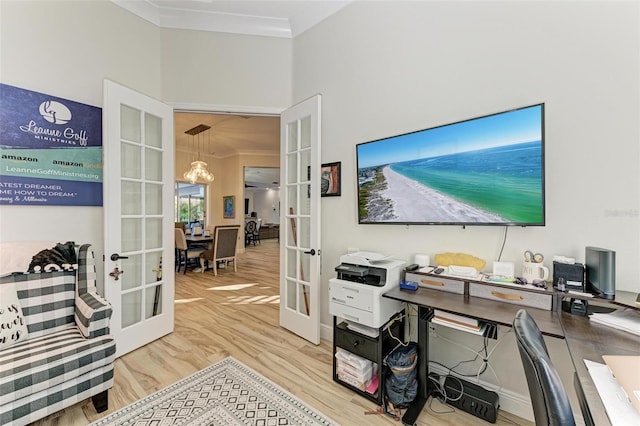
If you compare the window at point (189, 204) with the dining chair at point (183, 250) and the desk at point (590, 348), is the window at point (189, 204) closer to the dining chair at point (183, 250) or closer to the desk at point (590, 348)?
the dining chair at point (183, 250)

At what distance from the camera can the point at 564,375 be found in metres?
1.60

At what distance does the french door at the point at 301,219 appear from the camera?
2652 millimetres

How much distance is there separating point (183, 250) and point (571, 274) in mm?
5845

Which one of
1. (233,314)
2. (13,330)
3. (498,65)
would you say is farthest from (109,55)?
(498,65)

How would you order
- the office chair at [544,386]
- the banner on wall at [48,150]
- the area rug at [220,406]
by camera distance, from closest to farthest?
the office chair at [544,386], the area rug at [220,406], the banner on wall at [48,150]

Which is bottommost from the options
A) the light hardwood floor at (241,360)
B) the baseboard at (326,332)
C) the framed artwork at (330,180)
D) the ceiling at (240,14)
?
the light hardwood floor at (241,360)

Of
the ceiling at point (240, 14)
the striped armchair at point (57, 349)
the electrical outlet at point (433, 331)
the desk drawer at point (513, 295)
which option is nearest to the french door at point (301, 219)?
the ceiling at point (240, 14)

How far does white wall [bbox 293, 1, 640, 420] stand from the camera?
1446 mm

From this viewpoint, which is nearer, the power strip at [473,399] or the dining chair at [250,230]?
the power strip at [473,399]

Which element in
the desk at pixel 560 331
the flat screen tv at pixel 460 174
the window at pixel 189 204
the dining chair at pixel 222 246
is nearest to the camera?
the desk at pixel 560 331

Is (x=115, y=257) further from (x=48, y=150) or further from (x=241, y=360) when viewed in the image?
(x=241, y=360)

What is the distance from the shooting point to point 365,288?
6.08 feet

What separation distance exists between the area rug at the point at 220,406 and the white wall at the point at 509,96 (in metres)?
1.17

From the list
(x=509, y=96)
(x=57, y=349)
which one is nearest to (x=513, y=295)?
(x=509, y=96)
